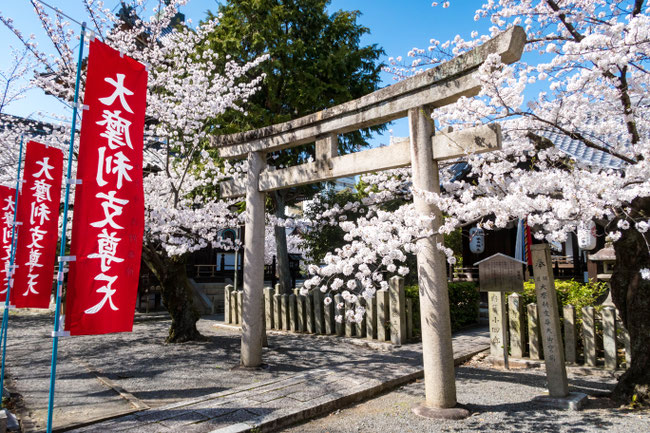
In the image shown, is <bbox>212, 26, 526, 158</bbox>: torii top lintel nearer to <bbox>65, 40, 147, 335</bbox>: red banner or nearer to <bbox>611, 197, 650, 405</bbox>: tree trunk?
<bbox>611, 197, 650, 405</bbox>: tree trunk

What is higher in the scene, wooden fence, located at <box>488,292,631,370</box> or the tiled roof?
the tiled roof

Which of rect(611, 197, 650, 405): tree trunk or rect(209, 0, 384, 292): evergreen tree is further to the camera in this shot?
rect(209, 0, 384, 292): evergreen tree

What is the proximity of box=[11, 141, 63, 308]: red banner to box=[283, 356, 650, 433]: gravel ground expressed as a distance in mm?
4825

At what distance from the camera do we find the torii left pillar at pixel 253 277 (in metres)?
7.10

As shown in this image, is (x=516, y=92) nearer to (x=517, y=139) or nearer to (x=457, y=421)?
(x=517, y=139)

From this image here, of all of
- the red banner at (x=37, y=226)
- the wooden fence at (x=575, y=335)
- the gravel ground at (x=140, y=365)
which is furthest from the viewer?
the wooden fence at (x=575, y=335)

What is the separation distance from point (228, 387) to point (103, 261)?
2.98 m

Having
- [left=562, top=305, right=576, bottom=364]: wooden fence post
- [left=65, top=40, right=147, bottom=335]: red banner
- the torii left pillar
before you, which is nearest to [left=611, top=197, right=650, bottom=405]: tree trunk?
[left=562, top=305, right=576, bottom=364]: wooden fence post

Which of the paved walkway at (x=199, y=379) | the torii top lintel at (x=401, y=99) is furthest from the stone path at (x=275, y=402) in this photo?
the torii top lintel at (x=401, y=99)

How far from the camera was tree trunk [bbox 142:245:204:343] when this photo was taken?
9203mm

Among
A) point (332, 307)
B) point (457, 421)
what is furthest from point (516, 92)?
point (332, 307)

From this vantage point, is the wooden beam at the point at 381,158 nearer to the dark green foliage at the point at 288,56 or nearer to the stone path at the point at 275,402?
the stone path at the point at 275,402

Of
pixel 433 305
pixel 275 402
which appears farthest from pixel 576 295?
pixel 275 402

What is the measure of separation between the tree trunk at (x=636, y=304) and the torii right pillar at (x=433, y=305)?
2.04 m
